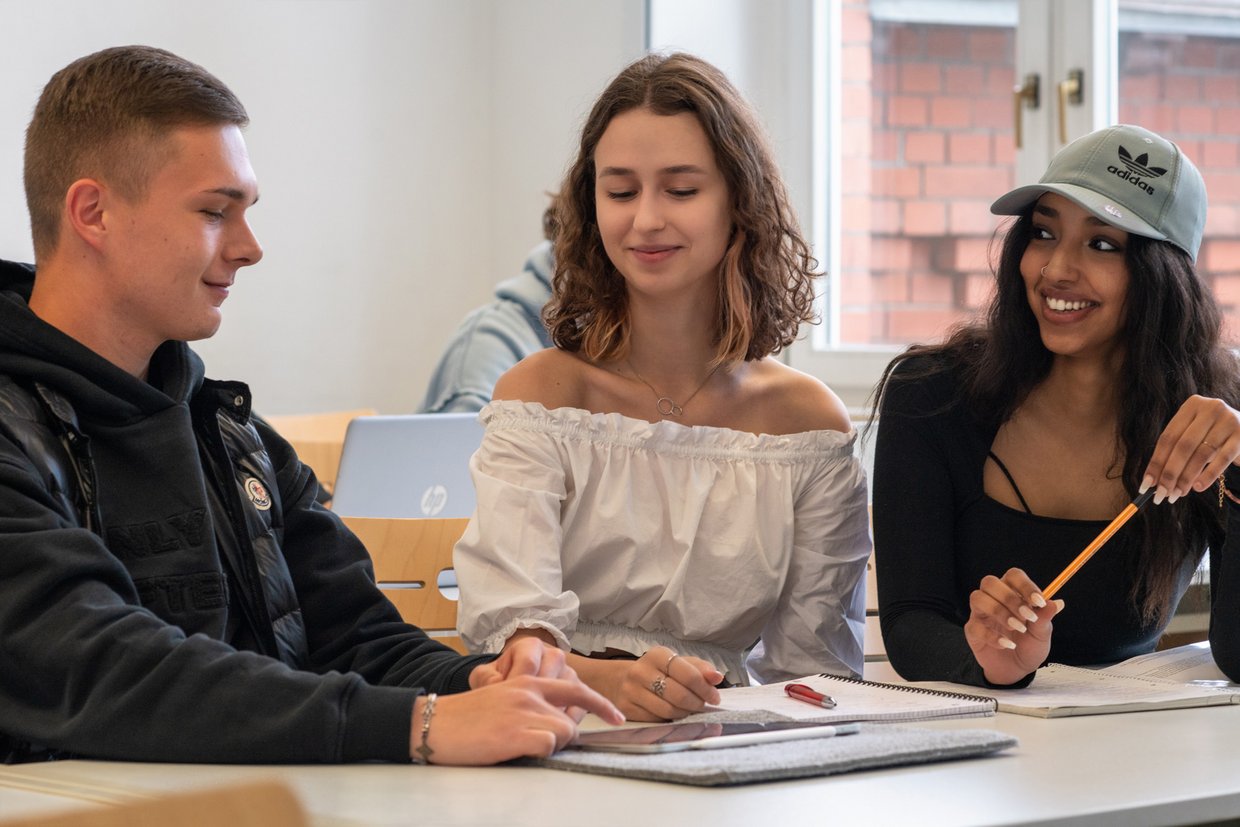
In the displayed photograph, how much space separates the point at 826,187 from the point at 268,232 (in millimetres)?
1515

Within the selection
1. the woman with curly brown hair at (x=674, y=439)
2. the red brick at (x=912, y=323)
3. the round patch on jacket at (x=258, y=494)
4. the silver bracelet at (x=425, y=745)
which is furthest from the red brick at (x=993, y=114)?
the silver bracelet at (x=425, y=745)

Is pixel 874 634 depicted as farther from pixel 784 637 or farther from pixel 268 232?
pixel 268 232

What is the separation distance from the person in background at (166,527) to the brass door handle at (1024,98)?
2351 millimetres

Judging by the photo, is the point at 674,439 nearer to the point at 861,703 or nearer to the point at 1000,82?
the point at 861,703

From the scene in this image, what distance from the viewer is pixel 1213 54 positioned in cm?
308

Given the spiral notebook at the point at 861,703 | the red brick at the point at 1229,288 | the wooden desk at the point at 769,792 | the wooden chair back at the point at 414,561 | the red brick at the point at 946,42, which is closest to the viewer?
the wooden desk at the point at 769,792

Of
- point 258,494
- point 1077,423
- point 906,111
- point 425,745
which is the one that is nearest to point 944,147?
point 906,111

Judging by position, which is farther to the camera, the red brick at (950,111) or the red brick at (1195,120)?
the red brick at (950,111)

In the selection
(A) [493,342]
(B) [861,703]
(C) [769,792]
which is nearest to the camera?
(C) [769,792]

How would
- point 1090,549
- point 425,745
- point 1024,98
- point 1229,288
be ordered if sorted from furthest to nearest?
1. point 1024,98
2. point 1229,288
3. point 1090,549
4. point 425,745

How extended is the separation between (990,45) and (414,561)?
2256mm

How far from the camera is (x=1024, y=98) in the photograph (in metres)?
3.34

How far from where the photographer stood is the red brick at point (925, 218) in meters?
3.69

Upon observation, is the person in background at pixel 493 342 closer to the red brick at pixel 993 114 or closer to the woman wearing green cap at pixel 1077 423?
the red brick at pixel 993 114
